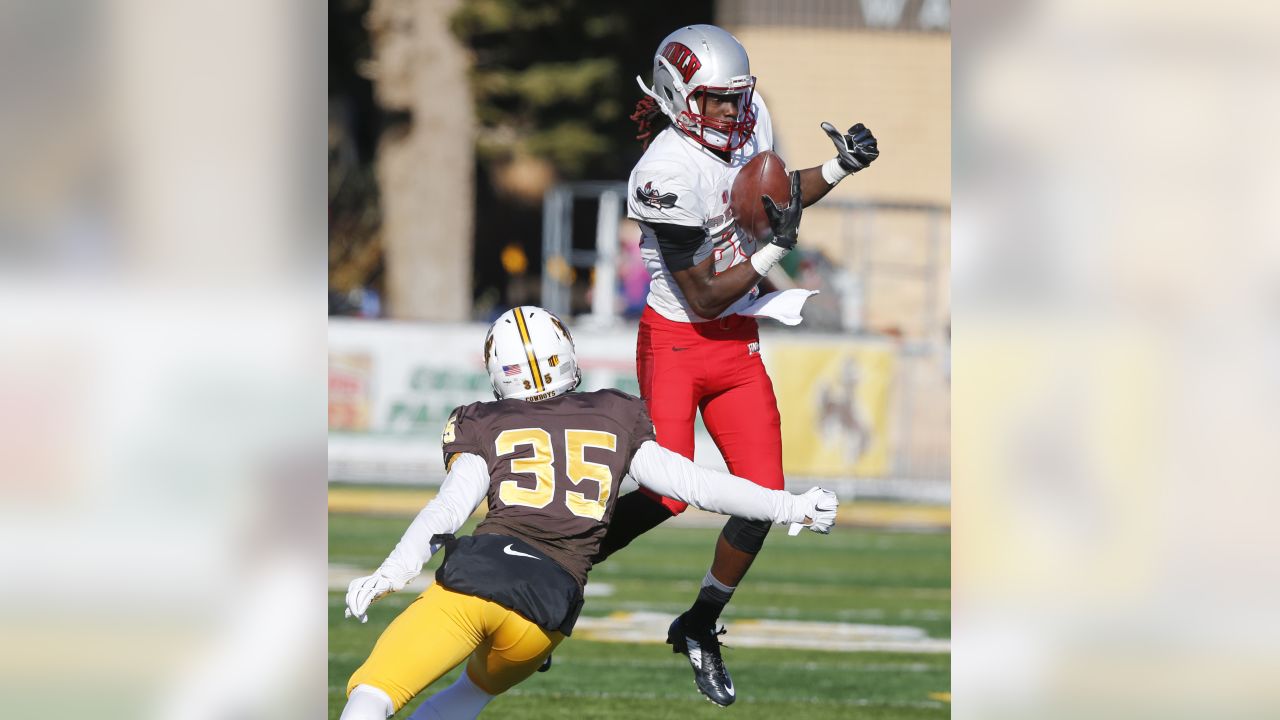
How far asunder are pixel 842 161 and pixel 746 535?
4.70 ft

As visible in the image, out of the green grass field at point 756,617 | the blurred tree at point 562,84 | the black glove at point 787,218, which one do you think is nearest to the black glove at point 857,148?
the black glove at point 787,218

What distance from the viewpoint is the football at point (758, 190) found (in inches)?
218

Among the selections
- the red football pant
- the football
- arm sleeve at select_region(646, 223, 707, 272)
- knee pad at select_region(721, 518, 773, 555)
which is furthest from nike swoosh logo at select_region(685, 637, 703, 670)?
the football

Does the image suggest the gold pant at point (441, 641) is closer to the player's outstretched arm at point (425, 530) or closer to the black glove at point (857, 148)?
the player's outstretched arm at point (425, 530)

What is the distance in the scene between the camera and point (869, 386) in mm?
15516

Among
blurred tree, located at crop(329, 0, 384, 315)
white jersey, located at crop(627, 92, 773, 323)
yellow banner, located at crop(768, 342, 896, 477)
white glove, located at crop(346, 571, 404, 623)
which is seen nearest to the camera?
white glove, located at crop(346, 571, 404, 623)

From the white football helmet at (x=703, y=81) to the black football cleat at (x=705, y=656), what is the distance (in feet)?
5.55

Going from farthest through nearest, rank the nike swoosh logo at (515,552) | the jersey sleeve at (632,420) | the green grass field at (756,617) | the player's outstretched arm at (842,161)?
the green grass field at (756,617) → the player's outstretched arm at (842,161) → the jersey sleeve at (632,420) → the nike swoosh logo at (515,552)

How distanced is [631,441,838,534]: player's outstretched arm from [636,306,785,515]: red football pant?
0.81 metres

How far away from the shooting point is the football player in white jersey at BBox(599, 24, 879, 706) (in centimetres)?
559

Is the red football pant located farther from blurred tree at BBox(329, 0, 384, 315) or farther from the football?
blurred tree at BBox(329, 0, 384, 315)
